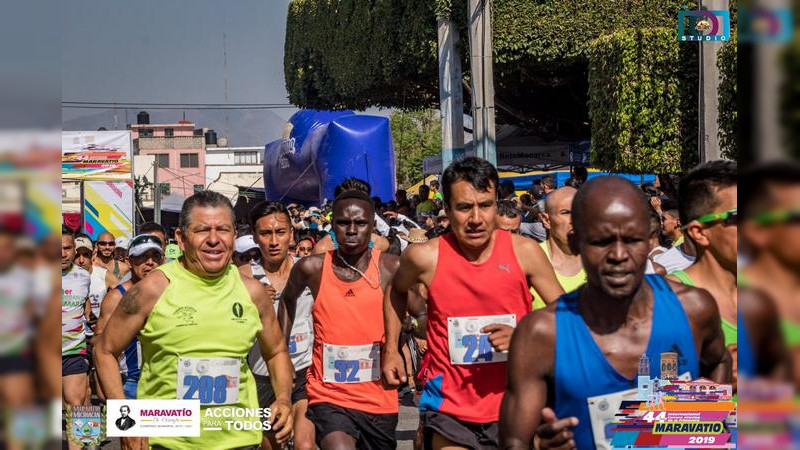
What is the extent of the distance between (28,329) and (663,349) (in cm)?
236

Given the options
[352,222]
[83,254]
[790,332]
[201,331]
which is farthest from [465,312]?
[83,254]

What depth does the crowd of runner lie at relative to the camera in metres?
3.21

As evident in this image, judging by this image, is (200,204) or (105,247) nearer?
(200,204)

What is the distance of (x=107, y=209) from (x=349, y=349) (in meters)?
16.2

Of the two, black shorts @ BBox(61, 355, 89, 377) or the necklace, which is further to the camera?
black shorts @ BBox(61, 355, 89, 377)

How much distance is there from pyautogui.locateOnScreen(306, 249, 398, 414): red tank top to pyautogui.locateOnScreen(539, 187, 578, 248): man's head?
109cm

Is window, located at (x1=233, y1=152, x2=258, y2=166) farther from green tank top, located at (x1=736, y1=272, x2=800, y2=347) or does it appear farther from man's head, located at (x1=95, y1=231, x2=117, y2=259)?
green tank top, located at (x1=736, y1=272, x2=800, y2=347)

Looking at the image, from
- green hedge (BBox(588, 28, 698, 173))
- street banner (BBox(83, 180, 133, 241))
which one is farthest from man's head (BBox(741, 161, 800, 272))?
street banner (BBox(83, 180, 133, 241))

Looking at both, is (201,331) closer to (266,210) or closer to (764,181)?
(266,210)

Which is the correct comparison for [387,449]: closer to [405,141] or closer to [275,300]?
[275,300]

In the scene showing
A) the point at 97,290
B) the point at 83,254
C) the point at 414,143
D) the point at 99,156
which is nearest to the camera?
the point at 97,290

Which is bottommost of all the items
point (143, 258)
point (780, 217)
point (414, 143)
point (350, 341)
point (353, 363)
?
point (353, 363)

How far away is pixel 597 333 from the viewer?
129 inches

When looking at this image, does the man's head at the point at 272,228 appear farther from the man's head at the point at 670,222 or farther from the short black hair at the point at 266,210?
the man's head at the point at 670,222
